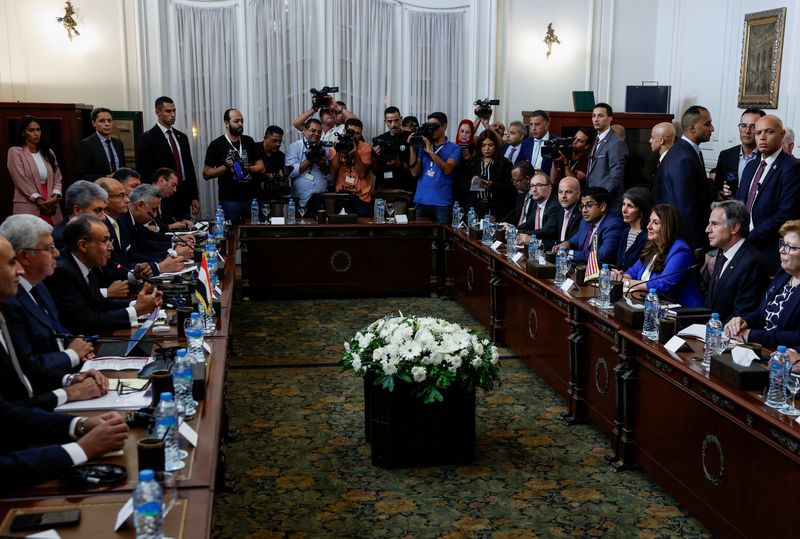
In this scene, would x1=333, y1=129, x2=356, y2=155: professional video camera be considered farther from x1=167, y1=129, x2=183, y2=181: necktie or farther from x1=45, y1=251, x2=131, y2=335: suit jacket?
x1=45, y1=251, x2=131, y2=335: suit jacket

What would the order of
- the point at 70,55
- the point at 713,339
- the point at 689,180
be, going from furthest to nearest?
1. the point at 70,55
2. the point at 689,180
3. the point at 713,339

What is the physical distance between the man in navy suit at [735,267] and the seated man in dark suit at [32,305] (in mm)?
2941

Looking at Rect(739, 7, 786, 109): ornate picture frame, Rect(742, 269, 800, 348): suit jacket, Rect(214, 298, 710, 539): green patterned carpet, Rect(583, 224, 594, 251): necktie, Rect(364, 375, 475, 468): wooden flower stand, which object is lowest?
Rect(214, 298, 710, 539): green patterned carpet

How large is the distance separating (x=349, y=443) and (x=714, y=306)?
1958 mm

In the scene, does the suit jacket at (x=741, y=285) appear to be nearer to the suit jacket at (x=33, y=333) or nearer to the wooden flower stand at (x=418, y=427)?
the wooden flower stand at (x=418, y=427)

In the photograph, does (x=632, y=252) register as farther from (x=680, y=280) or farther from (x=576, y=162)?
(x=576, y=162)

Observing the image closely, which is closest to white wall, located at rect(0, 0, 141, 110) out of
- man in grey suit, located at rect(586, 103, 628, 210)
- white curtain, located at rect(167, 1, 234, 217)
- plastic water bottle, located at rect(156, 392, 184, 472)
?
white curtain, located at rect(167, 1, 234, 217)

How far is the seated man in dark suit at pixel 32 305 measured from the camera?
305 cm

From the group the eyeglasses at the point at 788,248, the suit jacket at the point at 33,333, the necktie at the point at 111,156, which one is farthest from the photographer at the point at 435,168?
the suit jacket at the point at 33,333

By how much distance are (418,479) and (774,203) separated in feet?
10.4

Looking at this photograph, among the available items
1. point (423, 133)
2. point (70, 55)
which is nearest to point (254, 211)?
point (423, 133)

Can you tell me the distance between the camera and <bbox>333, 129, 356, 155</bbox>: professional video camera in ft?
25.9

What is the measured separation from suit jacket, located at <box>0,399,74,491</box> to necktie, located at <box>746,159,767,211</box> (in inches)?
181

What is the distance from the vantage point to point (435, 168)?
7.91 m
